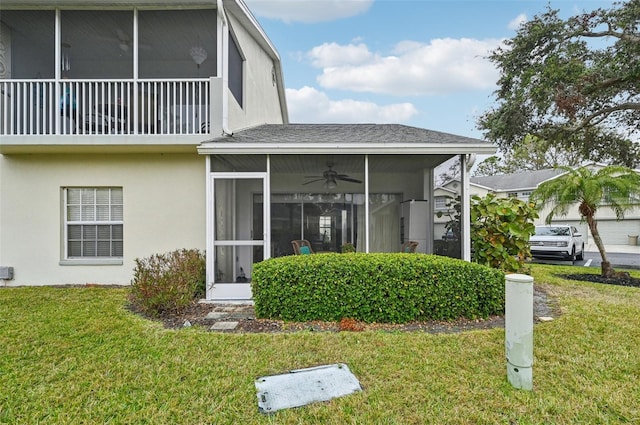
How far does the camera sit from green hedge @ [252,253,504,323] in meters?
4.78

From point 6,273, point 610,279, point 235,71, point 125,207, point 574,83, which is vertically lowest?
point 610,279

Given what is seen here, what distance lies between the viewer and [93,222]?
7.30 meters

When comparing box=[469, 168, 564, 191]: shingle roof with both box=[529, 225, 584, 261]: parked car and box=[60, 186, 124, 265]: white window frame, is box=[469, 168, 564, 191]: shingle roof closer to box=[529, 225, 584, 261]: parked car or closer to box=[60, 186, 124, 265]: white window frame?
box=[529, 225, 584, 261]: parked car

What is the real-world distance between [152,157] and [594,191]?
10409 millimetres

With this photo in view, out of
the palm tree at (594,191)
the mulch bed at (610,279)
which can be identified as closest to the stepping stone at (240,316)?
the palm tree at (594,191)

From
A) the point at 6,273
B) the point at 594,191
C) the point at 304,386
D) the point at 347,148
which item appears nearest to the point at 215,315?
the point at 304,386

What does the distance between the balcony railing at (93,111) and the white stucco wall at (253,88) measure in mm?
971

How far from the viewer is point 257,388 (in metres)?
3.02

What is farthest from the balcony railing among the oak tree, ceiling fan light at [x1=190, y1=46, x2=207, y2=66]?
the oak tree

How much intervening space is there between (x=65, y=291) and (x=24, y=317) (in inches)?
66.4

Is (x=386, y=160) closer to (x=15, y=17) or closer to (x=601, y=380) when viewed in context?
(x=601, y=380)

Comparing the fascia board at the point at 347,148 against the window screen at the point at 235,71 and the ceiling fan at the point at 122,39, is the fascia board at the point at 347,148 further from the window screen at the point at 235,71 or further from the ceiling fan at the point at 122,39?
the ceiling fan at the point at 122,39

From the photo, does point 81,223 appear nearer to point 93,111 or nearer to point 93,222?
point 93,222

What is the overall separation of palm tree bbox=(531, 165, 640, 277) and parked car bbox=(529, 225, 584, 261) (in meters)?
4.79
